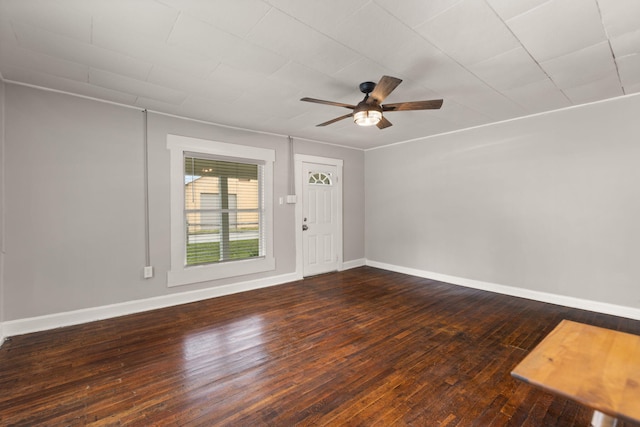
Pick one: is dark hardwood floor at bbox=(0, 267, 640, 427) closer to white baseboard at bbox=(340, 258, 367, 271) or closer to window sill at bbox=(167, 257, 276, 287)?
window sill at bbox=(167, 257, 276, 287)

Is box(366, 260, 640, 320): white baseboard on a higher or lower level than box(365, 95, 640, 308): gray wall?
lower

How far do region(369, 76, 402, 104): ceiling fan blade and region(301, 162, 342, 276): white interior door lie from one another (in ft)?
9.28

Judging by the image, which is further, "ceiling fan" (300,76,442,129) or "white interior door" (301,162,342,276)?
"white interior door" (301,162,342,276)

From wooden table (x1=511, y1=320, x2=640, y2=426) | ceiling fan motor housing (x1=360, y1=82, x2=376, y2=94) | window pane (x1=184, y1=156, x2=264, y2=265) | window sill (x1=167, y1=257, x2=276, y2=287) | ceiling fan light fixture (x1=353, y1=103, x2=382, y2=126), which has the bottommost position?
window sill (x1=167, y1=257, x2=276, y2=287)

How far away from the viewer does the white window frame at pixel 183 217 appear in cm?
385

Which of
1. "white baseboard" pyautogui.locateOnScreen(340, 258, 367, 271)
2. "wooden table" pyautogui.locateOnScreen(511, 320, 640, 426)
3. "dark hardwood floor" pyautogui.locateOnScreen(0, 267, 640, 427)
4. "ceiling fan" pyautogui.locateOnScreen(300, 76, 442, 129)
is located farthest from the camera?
"white baseboard" pyautogui.locateOnScreen(340, 258, 367, 271)

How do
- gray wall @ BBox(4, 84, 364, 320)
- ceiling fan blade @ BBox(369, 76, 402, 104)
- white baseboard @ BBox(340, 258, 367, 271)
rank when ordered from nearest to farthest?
1. ceiling fan blade @ BBox(369, 76, 402, 104)
2. gray wall @ BBox(4, 84, 364, 320)
3. white baseboard @ BBox(340, 258, 367, 271)

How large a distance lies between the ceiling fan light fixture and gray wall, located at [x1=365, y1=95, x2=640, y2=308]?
2.71m

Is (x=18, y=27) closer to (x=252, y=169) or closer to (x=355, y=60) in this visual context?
(x=355, y=60)

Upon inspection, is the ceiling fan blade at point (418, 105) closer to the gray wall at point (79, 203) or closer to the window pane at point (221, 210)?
the window pane at point (221, 210)

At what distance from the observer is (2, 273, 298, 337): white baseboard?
2.93m

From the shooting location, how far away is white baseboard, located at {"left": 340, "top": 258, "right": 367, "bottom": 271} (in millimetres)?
5927

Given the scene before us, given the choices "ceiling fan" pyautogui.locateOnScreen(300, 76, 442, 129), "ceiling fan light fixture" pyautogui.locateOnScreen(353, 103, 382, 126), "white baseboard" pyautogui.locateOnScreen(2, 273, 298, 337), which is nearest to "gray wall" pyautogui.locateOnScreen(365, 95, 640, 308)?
"ceiling fan" pyautogui.locateOnScreen(300, 76, 442, 129)

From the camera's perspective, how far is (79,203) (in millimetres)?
3229
